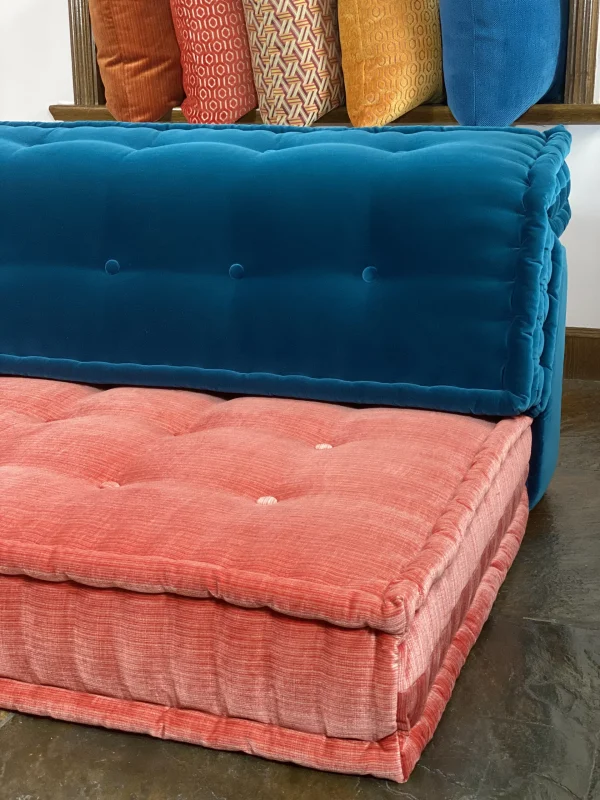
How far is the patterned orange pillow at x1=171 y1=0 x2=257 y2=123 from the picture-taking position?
2.63 metres

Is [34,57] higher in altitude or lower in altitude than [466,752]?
higher

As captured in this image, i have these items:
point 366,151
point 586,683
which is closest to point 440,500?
point 586,683

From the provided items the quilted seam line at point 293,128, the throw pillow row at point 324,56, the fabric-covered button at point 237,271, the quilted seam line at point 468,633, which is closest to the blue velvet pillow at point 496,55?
the throw pillow row at point 324,56

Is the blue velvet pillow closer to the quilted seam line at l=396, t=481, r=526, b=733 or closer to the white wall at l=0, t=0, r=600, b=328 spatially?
the quilted seam line at l=396, t=481, r=526, b=733

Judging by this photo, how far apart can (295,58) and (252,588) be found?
1.81 meters

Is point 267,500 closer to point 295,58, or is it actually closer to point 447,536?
point 447,536

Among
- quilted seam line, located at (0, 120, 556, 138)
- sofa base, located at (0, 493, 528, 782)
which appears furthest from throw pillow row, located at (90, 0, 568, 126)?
sofa base, located at (0, 493, 528, 782)

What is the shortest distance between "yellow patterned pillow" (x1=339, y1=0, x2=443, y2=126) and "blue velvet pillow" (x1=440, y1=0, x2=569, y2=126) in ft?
0.32

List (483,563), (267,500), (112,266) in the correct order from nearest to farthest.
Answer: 1. (267,500)
2. (483,563)
3. (112,266)

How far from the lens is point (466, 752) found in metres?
1.22

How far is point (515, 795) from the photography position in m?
1.14

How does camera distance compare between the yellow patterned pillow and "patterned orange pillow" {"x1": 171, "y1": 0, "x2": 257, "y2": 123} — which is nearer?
the yellow patterned pillow

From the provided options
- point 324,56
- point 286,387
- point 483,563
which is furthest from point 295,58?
point 483,563

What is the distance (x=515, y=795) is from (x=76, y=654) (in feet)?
1.82
